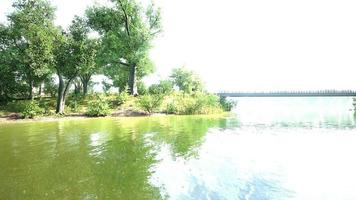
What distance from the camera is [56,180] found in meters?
10.7

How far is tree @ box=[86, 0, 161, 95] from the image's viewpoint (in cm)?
5206

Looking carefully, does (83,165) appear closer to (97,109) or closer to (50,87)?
(97,109)

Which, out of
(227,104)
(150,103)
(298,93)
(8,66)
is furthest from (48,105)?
(298,93)

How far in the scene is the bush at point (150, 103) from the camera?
46.3 m

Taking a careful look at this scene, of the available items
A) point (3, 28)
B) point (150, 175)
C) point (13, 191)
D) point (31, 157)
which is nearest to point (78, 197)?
point (13, 191)

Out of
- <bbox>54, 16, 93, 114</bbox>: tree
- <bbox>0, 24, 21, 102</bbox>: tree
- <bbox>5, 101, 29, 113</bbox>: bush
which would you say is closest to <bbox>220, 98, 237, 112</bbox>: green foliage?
<bbox>54, 16, 93, 114</bbox>: tree

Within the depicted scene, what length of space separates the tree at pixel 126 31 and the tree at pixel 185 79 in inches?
337

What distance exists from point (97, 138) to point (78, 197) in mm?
12535

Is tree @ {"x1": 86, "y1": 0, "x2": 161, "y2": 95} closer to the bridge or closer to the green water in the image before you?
the green water

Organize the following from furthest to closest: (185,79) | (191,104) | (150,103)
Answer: (185,79) → (191,104) → (150,103)

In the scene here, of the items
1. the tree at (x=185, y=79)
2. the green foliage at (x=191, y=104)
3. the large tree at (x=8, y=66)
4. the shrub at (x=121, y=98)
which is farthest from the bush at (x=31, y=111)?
the tree at (x=185, y=79)

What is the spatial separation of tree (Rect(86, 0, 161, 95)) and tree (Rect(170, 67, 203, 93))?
855 cm

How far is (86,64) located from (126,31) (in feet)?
43.7

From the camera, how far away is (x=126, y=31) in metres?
54.0
